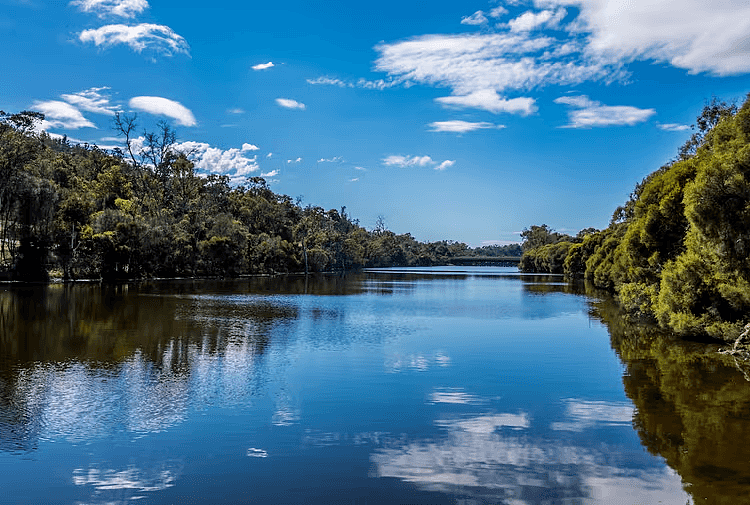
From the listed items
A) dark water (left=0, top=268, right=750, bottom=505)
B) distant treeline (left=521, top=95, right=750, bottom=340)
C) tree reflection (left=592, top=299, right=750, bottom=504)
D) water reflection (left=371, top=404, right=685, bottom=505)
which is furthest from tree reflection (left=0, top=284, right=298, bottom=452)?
distant treeline (left=521, top=95, right=750, bottom=340)

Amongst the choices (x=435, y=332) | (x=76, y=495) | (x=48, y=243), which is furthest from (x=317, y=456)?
(x=48, y=243)

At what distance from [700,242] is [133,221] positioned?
67.8 metres

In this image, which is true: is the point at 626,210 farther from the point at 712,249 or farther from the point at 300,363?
the point at 300,363

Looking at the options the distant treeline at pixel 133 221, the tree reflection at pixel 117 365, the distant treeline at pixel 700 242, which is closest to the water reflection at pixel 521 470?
the tree reflection at pixel 117 365

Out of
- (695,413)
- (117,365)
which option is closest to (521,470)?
(695,413)

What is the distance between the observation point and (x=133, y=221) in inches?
2995

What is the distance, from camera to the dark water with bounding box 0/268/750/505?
9852 millimetres

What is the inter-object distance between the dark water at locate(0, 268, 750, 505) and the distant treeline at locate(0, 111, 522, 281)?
40.4 meters

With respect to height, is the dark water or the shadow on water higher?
the shadow on water

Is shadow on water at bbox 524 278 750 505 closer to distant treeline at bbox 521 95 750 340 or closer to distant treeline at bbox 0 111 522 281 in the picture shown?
distant treeline at bbox 521 95 750 340

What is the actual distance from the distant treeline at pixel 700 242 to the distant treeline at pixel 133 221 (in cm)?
5664

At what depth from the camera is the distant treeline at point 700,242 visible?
20.0m

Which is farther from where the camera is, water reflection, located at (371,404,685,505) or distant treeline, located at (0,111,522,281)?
distant treeline, located at (0,111,522,281)

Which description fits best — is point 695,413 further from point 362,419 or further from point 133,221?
point 133,221
